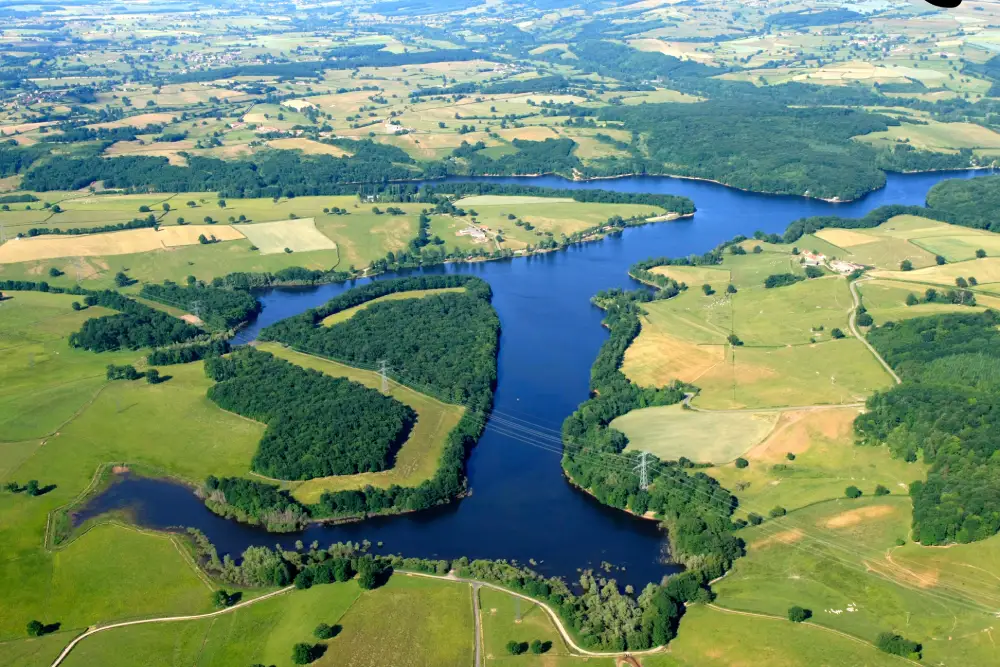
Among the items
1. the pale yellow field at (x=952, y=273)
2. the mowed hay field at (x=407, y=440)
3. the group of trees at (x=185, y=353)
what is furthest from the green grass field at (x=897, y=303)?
the group of trees at (x=185, y=353)

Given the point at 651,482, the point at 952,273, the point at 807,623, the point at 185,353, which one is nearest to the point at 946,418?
the point at 651,482

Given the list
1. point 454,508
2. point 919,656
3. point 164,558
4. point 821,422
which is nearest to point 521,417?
point 454,508

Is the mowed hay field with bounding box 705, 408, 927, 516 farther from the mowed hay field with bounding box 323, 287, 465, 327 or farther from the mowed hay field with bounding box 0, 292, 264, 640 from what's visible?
the mowed hay field with bounding box 323, 287, 465, 327

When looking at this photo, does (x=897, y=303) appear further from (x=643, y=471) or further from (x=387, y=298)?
(x=387, y=298)

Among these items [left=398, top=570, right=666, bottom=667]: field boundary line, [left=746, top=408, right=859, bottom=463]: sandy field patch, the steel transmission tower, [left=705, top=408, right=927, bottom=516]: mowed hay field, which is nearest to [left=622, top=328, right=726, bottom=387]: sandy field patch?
[left=746, top=408, right=859, bottom=463]: sandy field patch

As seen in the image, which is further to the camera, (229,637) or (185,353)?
(185,353)

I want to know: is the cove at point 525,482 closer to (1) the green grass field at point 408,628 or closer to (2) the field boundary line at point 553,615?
(2) the field boundary line at point 553,615
